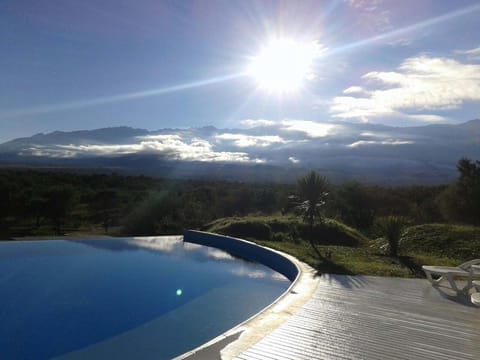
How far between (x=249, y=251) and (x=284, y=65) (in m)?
6.32

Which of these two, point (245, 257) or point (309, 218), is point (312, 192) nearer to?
point (309, 218)

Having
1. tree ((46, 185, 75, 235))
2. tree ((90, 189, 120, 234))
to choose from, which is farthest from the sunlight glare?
tree ((46, 185, 75, 235))

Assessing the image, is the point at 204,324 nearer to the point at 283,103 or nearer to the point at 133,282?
the point at 133,282

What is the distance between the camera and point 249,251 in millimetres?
13828

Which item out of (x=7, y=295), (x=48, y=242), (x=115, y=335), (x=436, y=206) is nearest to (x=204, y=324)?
(x=115, y=335)

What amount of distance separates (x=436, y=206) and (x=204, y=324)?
2332 centimetres

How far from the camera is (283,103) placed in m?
17.8

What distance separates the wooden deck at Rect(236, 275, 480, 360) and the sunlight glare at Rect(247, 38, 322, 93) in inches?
291

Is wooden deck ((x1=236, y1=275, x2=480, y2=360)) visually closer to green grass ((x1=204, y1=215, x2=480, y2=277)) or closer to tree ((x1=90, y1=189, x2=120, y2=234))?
green grass ((x1=204, y1=215, x2=480, y2=277))

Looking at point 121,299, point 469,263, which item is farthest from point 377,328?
point 121,299

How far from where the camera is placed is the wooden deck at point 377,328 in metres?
4.61

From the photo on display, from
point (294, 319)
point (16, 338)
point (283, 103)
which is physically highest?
point (283, 103)

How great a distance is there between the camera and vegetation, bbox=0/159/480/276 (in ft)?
39.9

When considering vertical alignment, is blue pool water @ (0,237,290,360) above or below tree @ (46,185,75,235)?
below
